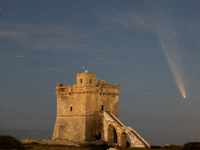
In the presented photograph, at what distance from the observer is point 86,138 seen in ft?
183

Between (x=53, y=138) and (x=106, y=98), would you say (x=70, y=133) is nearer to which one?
(x=53, y=138)

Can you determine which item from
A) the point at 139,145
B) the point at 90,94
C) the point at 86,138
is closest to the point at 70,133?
the point at 86,138

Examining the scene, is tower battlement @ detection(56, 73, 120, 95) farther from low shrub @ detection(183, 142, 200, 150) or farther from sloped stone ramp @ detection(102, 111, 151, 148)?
low shrub @ detection(183, 142, 200, 150)

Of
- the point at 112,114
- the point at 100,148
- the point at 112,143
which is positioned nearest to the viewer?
the point at 100,148

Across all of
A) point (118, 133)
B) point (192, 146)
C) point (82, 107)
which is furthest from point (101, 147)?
point (192, 146)

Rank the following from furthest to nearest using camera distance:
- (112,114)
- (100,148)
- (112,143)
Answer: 1. (112,114)
2. (112,143)
3. (100,148)

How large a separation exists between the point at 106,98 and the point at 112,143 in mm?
7162

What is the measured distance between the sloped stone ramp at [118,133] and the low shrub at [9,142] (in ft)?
40.3

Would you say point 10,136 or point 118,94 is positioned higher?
point 118,94

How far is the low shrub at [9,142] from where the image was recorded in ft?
158

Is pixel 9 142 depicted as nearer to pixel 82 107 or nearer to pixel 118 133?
pixel 82 107

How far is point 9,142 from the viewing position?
49062mm

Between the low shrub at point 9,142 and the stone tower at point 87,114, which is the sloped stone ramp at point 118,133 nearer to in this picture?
the stone tower at point 87,114

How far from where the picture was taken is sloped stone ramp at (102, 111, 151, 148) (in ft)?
173
